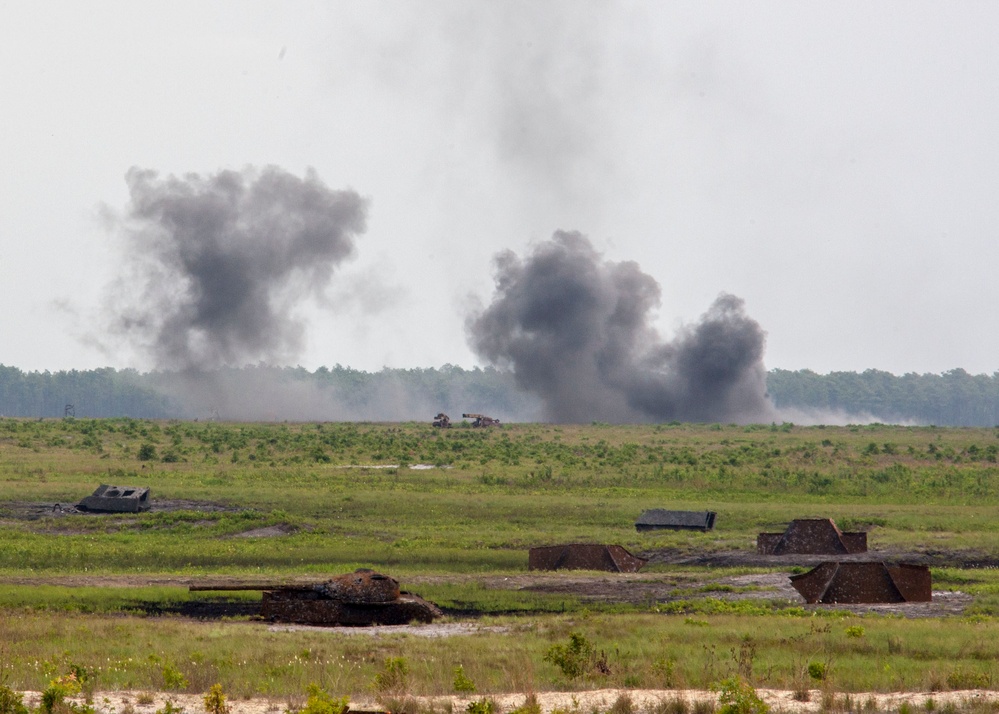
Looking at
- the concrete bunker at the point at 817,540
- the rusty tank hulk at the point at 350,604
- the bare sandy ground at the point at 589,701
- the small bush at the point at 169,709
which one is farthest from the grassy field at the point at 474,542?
the concrete bunker at the point at 817,540

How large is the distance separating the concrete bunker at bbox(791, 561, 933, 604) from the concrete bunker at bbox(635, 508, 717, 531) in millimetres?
14460

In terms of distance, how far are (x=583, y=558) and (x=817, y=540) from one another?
7.21 m

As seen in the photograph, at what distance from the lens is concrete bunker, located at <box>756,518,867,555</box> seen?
3884 centimetres

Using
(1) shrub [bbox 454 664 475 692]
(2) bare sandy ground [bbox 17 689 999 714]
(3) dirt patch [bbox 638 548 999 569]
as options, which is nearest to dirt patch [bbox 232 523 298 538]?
(3) dirt patch [bbox 638 548 999 569]

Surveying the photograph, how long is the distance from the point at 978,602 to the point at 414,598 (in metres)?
12.5

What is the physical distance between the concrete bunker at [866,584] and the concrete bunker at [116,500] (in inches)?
1031

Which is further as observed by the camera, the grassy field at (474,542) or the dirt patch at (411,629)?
the dirt patch at (411,629)

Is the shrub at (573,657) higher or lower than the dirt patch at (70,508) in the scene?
lower

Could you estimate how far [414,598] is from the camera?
28.1 metres

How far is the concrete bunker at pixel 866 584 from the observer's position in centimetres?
2995

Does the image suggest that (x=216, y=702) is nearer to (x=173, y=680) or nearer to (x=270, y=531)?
(x=173, y=680)

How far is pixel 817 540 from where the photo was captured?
39.1 metres

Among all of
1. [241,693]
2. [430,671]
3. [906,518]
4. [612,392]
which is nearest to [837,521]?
[906,518]

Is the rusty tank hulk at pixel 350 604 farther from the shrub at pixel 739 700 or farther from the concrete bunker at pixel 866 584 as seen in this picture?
the shrub at pixel 739 700
